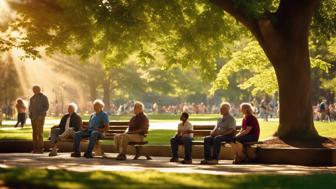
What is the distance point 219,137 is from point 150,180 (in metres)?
5.42

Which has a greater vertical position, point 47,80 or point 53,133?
point 47,80

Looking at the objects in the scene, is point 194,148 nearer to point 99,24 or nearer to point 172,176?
point 99,24

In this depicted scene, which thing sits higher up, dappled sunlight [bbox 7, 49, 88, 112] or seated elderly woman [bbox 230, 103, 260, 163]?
dappled sunlight [bbox 7, 49, 88, 112]

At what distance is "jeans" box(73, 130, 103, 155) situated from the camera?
1744 centimetres

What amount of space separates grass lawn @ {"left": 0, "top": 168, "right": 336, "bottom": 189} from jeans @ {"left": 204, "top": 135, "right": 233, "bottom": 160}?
4.05 meters

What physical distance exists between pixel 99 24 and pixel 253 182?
1129cm

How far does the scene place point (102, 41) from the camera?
22.6 meters

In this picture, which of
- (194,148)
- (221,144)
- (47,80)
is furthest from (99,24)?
(47,80)

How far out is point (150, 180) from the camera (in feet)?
34.2

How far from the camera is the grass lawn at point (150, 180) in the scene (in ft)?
32.3

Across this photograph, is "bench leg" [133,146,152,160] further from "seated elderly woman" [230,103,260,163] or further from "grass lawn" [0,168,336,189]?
"grass lawn" [0,168,336,189]

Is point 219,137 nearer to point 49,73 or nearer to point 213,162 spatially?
point 213,162

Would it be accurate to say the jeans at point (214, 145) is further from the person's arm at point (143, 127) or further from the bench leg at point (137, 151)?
the bench leg at point (137, 151)

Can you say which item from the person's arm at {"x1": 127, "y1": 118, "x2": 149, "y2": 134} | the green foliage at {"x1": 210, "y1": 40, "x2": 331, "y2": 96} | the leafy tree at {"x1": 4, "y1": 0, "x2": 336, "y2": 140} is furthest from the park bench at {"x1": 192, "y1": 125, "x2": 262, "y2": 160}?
the green foliage at {"x1": 210, "y1": 40, "x2": 331, "y2": 96}
